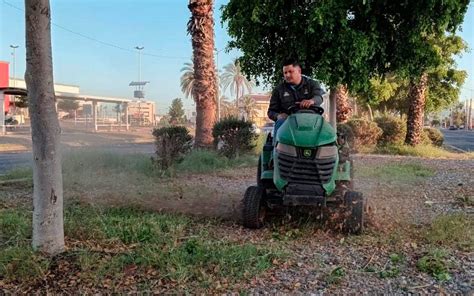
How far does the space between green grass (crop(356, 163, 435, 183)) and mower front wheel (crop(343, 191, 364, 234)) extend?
4.48 m

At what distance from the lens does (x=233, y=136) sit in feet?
39.2

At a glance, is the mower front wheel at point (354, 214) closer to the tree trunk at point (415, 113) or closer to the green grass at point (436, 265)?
the green grass at point (436, 265)

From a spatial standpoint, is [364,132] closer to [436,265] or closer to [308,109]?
[308,109]

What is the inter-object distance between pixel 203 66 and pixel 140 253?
9.96 m

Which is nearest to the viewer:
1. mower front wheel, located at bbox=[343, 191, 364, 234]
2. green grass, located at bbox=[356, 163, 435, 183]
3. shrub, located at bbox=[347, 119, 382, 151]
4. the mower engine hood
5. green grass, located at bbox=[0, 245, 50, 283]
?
green grass, located at bbox=[0, 245, 50, 283]

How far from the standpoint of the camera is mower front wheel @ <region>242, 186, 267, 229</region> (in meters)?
4.78

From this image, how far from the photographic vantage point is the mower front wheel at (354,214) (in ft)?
15.1

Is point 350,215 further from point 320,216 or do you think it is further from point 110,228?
point 110,228

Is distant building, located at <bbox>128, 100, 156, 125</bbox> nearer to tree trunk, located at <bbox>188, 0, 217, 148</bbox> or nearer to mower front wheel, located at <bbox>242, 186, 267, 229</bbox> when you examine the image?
tree trunk, located at <bbox>188, 0, 217, 148</bbox>

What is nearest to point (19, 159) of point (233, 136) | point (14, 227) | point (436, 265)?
point (233, 136)

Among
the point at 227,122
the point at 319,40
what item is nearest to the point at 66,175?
the point at 227,122

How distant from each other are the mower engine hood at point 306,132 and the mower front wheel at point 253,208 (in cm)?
69

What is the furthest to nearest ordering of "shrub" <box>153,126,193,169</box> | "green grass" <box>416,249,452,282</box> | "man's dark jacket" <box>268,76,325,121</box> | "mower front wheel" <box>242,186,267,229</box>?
"shrub" <box>153,126,193,169</box> → "man's dark jacket" <box>268,76,325,121</box> → "mower front wheel" <box>242,186,267,229</box> → "green grass" <box>416,249,452,282</box>

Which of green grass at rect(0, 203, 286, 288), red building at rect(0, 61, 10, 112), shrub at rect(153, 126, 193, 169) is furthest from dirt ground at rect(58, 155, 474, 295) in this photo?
red building at rect(0, 61, 10, 112)
